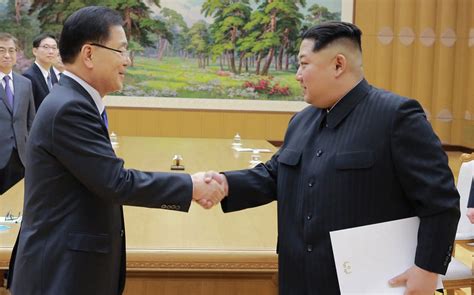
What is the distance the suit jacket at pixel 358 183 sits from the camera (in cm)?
206

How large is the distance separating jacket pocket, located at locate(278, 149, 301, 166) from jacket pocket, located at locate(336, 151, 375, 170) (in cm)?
19

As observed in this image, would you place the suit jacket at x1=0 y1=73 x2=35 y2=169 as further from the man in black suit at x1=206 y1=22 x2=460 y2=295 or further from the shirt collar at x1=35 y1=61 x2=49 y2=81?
the man in black suit at x1=206 y1=22 x2=460 y2=295

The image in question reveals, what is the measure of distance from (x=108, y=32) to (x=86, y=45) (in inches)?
3.6

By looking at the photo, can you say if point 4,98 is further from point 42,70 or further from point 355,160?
point 355,160

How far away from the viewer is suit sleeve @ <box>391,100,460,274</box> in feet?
6.69

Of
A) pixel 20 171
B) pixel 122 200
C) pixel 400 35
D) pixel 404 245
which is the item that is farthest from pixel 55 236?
pixel 400 35

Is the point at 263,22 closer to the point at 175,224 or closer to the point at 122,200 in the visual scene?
the point at 175,224

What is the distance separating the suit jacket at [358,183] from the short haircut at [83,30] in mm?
778

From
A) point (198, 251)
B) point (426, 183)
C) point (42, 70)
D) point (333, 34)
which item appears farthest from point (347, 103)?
point (42, 70)

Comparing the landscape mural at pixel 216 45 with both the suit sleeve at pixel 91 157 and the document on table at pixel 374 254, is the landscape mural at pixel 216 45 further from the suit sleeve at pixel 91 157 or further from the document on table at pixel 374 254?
the document on table at pixel 374 254

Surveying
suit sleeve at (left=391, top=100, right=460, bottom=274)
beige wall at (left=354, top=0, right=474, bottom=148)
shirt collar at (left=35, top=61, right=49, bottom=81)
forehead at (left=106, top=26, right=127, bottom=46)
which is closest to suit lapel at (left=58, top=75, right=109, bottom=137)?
forehead at (left=106, top=26, right=127, bottom=46)

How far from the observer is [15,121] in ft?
20.1

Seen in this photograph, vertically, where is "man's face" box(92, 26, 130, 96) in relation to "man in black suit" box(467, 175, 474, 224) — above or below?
above

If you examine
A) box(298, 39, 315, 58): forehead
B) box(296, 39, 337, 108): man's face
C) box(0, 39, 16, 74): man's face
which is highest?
box(298, 39, 315, 58): forehead
